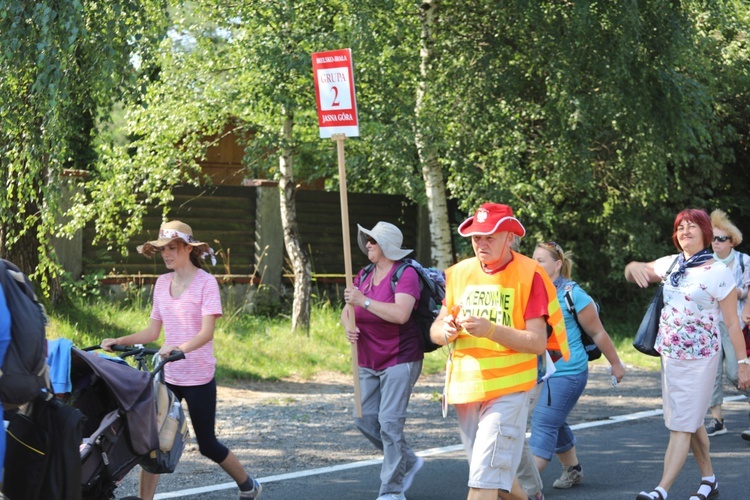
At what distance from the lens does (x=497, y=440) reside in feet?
17.7

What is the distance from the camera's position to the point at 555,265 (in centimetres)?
728

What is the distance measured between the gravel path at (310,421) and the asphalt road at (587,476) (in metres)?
0.29

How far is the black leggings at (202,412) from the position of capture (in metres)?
6.41

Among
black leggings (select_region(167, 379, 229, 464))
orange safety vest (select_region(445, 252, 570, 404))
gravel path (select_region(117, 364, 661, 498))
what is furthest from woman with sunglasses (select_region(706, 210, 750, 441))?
black leggings (select_region(167, 379, 229, 464))

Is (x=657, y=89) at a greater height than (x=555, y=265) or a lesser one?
greater

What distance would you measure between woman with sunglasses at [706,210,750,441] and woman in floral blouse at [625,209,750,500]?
6.26ft

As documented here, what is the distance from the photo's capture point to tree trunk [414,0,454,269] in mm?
13914

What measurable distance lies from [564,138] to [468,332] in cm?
1012

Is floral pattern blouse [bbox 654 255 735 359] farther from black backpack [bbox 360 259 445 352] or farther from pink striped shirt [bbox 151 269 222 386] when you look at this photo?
pink striped shirt [bbox 151 269 222 386]

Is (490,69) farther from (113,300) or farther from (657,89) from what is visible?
(113,300)

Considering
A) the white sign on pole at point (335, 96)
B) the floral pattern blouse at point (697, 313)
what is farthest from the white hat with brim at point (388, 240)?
the floral pattern blouse at point (697, 313)

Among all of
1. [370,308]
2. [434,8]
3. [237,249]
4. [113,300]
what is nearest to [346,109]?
[370,308]

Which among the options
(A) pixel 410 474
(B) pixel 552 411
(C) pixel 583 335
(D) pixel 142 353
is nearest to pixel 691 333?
(C) pixel 583 335

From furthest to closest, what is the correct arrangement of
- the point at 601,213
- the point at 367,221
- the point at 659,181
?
1. the point at 367,221
2. the point at 601,213
3. the point at 659,181
